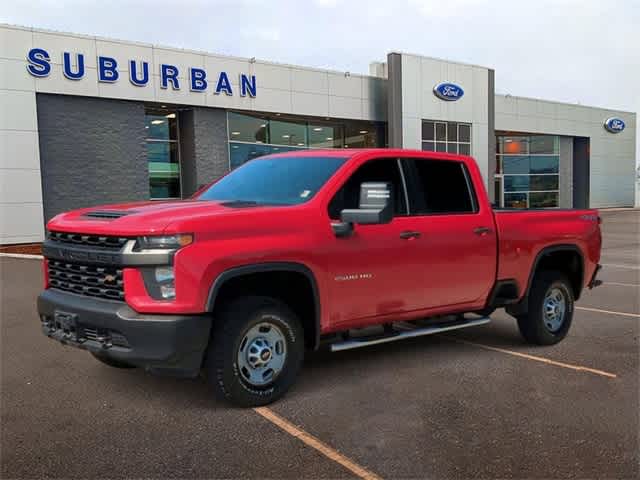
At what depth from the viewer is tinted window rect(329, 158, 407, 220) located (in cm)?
491

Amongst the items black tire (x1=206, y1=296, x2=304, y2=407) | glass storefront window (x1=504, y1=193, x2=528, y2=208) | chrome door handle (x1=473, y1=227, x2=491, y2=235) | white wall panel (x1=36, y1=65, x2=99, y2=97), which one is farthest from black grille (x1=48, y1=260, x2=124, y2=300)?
glass storefront window (x1=504, y1=193, x2=528, y2=208)

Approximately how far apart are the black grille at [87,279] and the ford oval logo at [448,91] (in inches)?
1087

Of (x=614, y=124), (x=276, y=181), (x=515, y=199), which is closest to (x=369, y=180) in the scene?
(x=276, y=181)

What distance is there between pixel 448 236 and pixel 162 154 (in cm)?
2003

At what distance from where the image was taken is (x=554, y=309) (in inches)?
259

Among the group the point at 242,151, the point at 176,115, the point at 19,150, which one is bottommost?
the point at 19,150

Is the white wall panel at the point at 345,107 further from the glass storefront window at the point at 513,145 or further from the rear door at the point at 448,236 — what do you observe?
the rear door at the point at 448,236

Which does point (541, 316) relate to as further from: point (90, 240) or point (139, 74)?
point (139, 74)

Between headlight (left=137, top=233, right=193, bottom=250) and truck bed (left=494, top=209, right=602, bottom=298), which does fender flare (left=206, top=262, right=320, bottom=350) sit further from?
truck bed (left=494, top=209, right=602, bottom=298)

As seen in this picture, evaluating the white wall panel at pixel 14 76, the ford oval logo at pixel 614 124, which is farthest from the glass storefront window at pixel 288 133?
the ford oval logo at pixel 614 124

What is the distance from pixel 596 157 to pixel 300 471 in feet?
147

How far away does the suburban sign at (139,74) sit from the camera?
19891 millimetres

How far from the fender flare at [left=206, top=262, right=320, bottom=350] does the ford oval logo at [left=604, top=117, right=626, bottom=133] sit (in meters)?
44.7

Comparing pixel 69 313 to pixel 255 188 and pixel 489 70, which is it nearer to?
pixel 255 188
